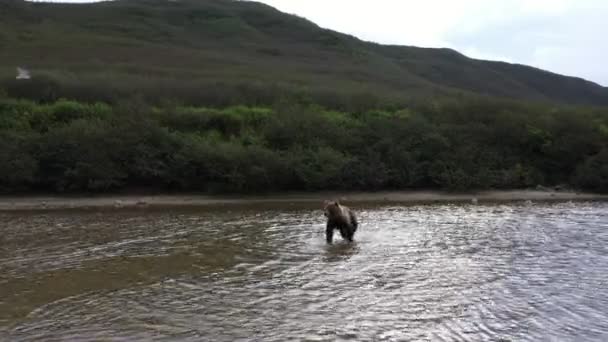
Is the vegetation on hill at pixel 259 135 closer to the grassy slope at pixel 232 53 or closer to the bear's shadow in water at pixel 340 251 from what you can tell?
the grassy slope at pixel 232 53

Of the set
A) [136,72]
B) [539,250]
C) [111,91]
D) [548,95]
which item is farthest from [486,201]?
[548,95]

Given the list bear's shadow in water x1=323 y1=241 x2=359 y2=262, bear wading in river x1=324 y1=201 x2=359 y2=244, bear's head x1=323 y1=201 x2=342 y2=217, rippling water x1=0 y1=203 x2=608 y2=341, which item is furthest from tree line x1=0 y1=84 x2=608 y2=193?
bear's shadow in water x1=323 y1=241 x2=359 y2=262

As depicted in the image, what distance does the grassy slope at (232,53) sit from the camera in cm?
4953

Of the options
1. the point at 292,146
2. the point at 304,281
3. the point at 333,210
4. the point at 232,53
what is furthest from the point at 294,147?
the point at 232,53

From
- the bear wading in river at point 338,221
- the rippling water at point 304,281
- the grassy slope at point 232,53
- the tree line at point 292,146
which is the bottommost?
the rippling water at point 304,281

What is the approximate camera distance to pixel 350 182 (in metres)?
28.8

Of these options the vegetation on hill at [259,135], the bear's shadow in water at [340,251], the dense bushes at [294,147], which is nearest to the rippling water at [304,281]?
the bear's shadow in water at [340,251]

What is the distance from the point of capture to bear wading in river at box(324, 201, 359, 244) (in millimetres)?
15680

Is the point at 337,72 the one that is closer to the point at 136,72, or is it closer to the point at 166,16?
→ the point at 136,72

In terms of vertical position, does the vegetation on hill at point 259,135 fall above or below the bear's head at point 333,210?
above

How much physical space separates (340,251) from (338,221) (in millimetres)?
1231

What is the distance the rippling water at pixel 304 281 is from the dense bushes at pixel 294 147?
797 cm

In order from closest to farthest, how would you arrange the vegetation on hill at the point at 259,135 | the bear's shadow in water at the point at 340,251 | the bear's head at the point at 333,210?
the bear's shadow in water at the point at 340,251, the bear's head at the point at 333,210, the vegetation on hill at the point at 259,135

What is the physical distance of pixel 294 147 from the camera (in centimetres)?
2986
